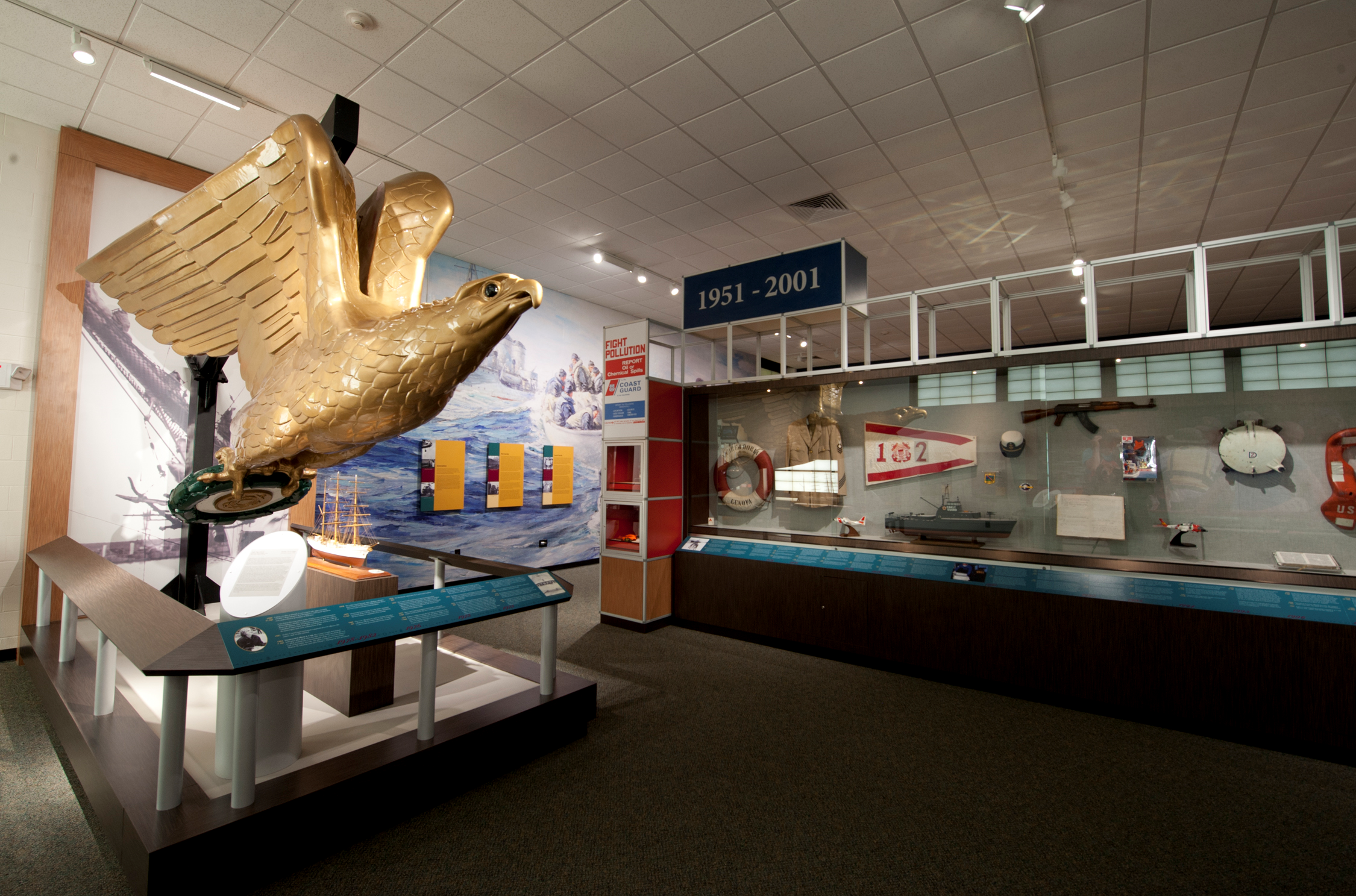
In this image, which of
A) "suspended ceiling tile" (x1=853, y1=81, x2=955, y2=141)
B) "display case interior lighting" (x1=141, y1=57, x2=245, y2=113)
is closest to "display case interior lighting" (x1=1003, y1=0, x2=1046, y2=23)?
"suspended ceiling tile" (x1=853, y1=81, x2=955, y2=141)

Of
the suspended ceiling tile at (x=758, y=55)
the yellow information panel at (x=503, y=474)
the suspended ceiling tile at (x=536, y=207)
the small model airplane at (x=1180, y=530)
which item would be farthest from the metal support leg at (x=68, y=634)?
the small model airplane at (x=1180, y=530)

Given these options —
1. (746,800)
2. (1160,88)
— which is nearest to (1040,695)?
(746,800)

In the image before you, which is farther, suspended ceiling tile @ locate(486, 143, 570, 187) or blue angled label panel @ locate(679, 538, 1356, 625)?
suspended ceiling tile @ locate(486, 143, 570, 187)

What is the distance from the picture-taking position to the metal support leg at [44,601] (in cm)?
343

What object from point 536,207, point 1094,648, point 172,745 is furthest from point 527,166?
point 1094,648

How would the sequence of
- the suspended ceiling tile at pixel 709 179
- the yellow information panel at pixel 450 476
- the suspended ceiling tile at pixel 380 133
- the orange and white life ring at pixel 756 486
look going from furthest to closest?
the yellow information panel at pixel 450 476
the orange and white life ring at pixel 756 486
the suspended ceiling tile at pixel 709 179
the suspended ceiling tile at pixel 380 133

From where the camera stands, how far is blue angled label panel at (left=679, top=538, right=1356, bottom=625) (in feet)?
9.66

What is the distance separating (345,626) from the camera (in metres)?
2.07

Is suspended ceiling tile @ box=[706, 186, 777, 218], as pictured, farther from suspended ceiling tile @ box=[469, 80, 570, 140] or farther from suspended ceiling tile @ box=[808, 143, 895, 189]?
suspended ceiling tile @ box=[469, 80, 570, 140]

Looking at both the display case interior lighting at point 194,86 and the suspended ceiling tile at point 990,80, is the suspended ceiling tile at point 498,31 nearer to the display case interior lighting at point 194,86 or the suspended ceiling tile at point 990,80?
the display case interior lighting at point 194,86

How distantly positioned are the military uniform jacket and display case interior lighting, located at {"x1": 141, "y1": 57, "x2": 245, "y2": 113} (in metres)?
4.42

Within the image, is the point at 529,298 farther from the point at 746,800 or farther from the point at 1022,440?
the point at 1022,440

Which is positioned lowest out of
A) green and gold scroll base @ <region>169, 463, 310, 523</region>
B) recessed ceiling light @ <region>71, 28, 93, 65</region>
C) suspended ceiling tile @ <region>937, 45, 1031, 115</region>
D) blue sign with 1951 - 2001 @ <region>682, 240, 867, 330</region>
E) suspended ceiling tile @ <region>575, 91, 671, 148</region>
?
green and gold scroll base @ <region>169, 463, 310, 523</region>

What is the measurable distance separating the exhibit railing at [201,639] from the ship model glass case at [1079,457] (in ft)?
8.77
